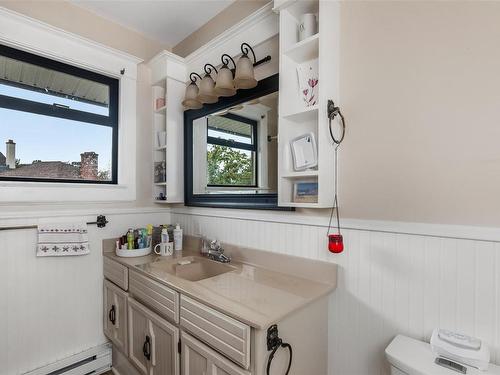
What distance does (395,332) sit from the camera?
45.7 inches

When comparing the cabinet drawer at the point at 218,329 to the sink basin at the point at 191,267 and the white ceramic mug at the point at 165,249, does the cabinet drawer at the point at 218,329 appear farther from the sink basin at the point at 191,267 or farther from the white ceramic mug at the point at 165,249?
the white ceramic mug at the point at 165,249

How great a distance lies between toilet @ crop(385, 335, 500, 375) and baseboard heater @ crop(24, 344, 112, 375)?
6.65ft

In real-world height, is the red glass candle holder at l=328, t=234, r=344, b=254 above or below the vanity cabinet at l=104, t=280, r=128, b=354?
above

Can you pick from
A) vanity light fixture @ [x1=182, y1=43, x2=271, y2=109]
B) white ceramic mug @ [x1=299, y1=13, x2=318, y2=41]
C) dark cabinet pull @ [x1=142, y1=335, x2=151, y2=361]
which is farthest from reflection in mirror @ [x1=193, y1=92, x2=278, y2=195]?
dark cabinet pull @ [x1=142, y1=335, x2=151, y2=361]

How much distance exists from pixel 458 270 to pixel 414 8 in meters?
1.10

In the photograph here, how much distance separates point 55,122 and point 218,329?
6.11 feet

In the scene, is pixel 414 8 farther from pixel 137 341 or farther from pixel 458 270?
pixel 137 341

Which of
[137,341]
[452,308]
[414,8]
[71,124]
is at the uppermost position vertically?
[414,8]

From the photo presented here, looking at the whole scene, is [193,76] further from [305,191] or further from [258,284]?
[258,284]

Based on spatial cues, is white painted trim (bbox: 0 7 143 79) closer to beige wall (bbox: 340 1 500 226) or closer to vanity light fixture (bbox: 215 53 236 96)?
vanity light fixture (bbox: 215 53 236 96)

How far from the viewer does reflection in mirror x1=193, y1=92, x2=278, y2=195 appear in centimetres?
166

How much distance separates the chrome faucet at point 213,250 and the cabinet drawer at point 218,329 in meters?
0.53

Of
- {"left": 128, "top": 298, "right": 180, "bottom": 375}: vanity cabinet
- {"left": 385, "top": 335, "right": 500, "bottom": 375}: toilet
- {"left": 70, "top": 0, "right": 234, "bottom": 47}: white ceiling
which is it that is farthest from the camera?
{"left": 70, "top": 0, "right": 234, "bottom": 47}: white ceiling

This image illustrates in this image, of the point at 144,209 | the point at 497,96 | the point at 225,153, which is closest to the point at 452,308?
the point at 497,96
